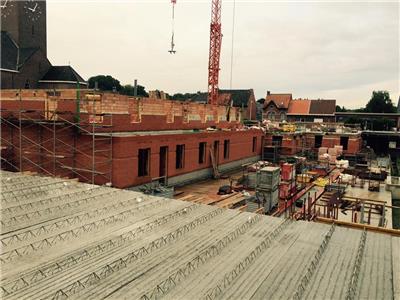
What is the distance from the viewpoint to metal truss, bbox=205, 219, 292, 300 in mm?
5383

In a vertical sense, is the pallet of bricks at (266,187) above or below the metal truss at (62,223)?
below

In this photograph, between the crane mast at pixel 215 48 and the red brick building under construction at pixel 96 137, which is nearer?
the red brick building under construction at pixel 96 137

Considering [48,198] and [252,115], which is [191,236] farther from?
[252,115]

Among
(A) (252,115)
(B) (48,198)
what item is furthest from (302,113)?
(B) (48,198)

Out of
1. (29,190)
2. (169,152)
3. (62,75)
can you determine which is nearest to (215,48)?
(62,75)

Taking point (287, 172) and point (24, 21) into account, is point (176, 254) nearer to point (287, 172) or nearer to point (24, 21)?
point (287, 172)

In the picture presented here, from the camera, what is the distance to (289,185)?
20.8 metres

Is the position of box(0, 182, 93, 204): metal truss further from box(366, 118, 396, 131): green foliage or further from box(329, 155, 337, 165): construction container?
box(366, 118, 396, 131): green foliage

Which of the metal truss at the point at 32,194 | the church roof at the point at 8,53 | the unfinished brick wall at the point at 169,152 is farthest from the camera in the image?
the church roof at the point at 8,53

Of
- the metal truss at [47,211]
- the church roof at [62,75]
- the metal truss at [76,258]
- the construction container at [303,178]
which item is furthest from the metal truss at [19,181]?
Result: the church roof at [62,75]

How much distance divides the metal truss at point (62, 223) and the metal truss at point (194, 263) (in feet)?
10.7

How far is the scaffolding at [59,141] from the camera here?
17.9m

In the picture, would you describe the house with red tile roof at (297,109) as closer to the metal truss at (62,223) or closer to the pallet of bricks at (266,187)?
the pallet of bricks at (266,187)

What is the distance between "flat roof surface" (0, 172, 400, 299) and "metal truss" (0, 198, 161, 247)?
0.9 inches
